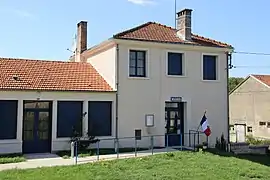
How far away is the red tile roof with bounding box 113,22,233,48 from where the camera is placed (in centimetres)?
2203

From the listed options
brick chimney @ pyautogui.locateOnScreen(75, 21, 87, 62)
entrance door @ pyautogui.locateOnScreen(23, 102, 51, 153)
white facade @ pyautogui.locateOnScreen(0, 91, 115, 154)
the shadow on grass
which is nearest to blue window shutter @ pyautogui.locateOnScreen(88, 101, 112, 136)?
white facade @ pyautogui.locateOnScreen(0, 91, 115, 154)

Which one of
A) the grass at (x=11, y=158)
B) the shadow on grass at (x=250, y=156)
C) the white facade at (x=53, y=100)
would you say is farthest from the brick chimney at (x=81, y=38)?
the shadow on grass at (x=250, y=156)

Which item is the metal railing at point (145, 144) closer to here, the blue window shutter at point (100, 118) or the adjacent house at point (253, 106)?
the blue window shutter at point (100, 118)

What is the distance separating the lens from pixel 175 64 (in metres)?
23.1

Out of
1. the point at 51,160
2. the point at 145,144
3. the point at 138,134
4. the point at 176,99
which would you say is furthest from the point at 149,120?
the point at 51,160

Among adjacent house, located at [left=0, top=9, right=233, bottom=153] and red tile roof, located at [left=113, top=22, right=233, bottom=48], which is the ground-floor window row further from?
red tile roof, located at [left=113, top=22, right=233, bottom=48]

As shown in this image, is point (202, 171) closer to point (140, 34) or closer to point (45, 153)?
point (45, 153)

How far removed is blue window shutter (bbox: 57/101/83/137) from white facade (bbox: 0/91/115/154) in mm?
214

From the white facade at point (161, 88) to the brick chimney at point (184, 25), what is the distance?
948mm

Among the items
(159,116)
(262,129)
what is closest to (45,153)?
(159,116)

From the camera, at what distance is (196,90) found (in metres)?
23.3

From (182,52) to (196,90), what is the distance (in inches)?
93.8

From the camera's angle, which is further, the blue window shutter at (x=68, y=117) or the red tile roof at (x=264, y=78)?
the red tile roof at (x=264, y=78)

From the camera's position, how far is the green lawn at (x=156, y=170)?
14.1 meters
